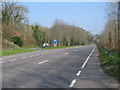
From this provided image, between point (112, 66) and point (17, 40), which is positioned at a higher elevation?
point (17, 40)

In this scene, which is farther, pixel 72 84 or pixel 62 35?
pixel 62 35

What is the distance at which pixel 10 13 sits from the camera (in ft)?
198

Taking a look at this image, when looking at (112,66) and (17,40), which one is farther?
(17,40)

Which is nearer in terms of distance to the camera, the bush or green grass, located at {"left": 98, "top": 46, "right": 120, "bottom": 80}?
green grass, located at {"left": 98, "top": 46, "right": 120, "bottom": 80}

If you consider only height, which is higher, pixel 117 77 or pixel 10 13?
pixel 10 13

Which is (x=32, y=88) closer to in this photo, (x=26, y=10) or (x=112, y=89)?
(x=112, y=89)

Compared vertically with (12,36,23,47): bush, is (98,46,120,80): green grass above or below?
below

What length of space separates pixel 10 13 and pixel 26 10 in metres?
4.78

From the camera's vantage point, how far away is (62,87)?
8.27 meters

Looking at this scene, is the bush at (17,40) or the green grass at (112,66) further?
the bush at (17,40)

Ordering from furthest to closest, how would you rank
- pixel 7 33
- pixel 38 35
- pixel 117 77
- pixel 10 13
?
pixel 38 35 → pixel 10 13 → pixel 7 33 → pixel 117 77

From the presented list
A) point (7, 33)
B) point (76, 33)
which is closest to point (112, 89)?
point (7, 33)

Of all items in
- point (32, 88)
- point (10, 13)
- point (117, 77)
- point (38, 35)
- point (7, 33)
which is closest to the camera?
point (32, 88)

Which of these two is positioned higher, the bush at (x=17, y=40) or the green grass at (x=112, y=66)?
the bush at (x=17, y=40)
